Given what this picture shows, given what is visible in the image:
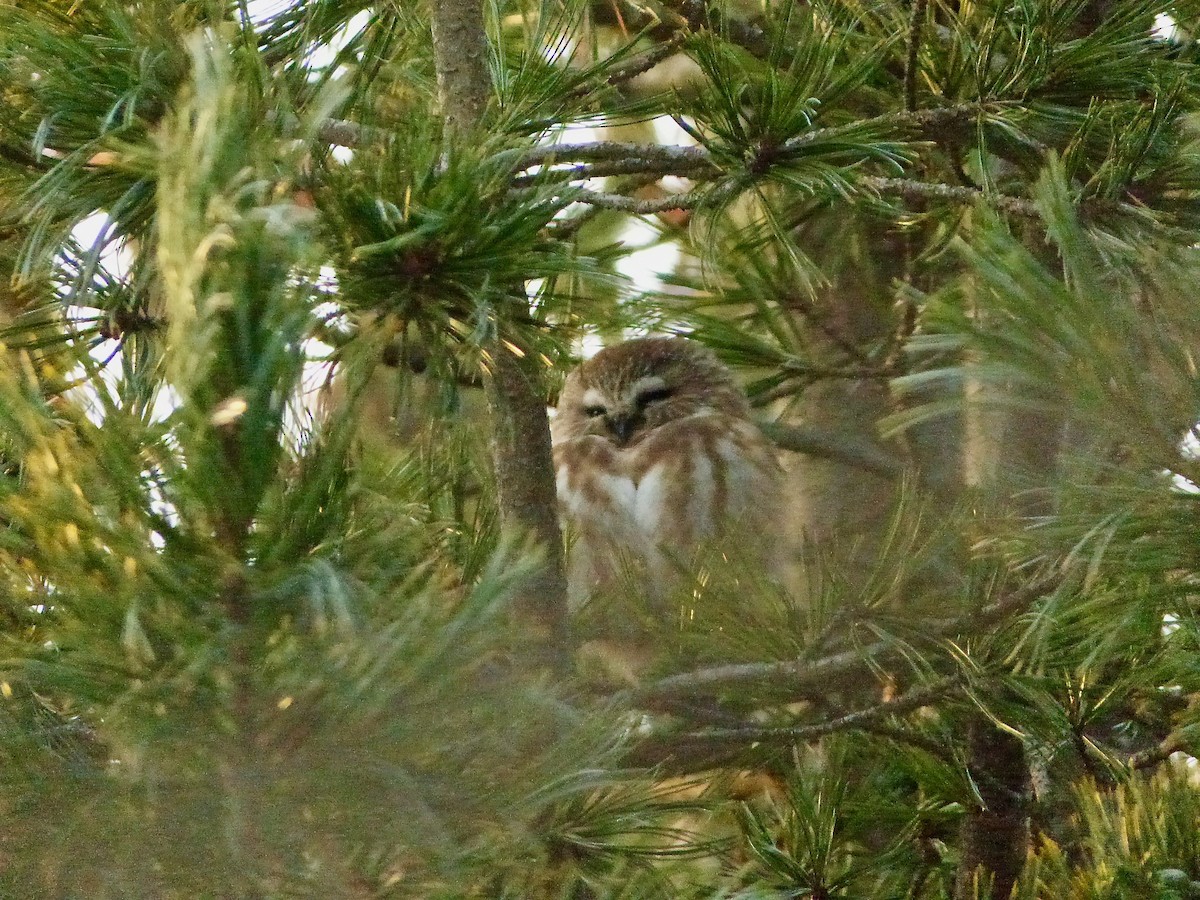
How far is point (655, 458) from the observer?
9.52 ft

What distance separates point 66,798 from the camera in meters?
0.89

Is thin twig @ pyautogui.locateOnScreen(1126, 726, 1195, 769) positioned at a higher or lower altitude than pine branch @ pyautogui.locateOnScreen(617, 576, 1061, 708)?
lower

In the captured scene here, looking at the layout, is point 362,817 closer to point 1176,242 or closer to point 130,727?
point 130,727

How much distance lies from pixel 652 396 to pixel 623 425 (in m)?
0.12

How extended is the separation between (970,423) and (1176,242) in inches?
46.6

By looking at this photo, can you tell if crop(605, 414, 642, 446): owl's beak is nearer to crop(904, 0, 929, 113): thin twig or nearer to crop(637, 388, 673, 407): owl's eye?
crop(637, 388, 673, 407): owl's eye

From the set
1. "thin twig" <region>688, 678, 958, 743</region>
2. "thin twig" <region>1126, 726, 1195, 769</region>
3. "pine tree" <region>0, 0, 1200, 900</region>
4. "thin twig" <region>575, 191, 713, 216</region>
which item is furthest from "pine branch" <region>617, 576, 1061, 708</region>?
"thin twig" <region>575, 191, 713, 216</region>

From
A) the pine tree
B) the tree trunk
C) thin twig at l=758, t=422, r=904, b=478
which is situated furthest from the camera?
thin twig at l=758, t=422, r=904, b=478

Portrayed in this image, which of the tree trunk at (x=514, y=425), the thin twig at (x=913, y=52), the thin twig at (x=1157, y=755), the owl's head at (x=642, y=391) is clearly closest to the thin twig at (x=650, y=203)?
the tree trunk at (x=514, y=425)

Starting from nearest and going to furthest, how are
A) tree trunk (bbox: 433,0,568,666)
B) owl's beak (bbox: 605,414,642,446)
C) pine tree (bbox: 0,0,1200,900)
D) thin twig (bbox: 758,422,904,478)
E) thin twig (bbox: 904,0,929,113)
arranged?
pine tree (bbox: 0,0,1200,900)
tree trunk (bbox: 433,0,568,666)
thin twig (bbox: 904,0,929,113)
thin twig (bbox: 758,422,904,478)
owl's beak (bbox: 605,414,642,446)

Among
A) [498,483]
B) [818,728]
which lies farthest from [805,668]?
[498,483]

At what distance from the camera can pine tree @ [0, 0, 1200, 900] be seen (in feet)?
2.73

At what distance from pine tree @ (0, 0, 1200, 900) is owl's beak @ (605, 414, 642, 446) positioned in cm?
87

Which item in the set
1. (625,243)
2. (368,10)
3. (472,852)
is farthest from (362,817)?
(625,243)
